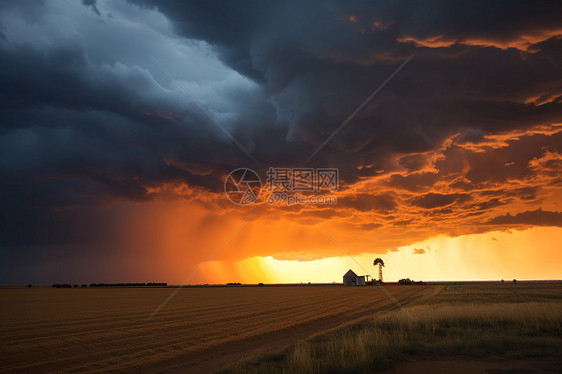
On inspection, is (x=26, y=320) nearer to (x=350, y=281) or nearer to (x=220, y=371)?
(x=220, y=371)

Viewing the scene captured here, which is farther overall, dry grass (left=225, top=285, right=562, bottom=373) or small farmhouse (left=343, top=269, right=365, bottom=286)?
small farmhouse (left=343, top=269, right=365, bottom=286)

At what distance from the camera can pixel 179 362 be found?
14.6 metres

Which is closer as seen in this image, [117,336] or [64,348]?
[64,348]

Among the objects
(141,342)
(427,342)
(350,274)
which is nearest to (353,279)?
(350,274)

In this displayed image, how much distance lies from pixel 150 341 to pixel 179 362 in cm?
518

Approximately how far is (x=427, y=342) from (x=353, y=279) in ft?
455

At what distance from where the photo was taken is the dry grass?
1263 centimetres

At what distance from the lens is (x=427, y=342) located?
56.0 feet

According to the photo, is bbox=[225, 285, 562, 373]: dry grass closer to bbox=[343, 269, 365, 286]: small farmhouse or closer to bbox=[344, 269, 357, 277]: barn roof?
bbox=[343, 269, 365, 286]: small farmhouse

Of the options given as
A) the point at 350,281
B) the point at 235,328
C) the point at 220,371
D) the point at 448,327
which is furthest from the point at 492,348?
the point at 350,281

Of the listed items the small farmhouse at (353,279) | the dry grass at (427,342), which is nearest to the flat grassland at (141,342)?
the dry grass at (427,342)

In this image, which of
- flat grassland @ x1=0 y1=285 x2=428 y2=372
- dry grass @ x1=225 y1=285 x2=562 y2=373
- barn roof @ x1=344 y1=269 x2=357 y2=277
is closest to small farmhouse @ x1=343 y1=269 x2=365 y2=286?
barn roof @ x1=344 y1=269 x2=357 y2=277

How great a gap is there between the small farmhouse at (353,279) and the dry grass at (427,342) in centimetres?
12632

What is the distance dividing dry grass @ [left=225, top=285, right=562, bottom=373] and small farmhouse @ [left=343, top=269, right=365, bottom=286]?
126 m
